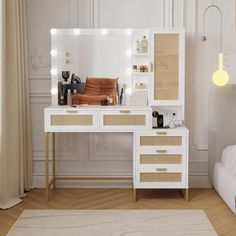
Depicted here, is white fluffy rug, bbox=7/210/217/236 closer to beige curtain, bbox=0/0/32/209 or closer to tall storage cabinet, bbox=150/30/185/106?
beige curtain, bbox=0/0/32/209

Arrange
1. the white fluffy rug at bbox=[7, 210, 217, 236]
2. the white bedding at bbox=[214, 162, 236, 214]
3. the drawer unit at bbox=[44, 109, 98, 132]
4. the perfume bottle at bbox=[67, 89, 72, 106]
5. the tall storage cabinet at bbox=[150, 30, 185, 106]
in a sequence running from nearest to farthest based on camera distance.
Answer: the white fluffy rug at bbox=[7, 210, 217, 236], the white bedding at bbox=[214, 162, 236, 214], the drawer unit at bbox=[44, 109, 98, 132], the tall storage cabinet at bbox=[150, 30, 185, 106], the perfume bottle at bbox=[67, 89, 72, 106]

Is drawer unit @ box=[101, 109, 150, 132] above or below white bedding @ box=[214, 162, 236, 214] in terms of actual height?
above

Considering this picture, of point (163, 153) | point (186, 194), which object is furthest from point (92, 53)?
point (186, 194)

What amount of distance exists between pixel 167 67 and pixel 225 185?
4.08 ft

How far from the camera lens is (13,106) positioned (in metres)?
4.61

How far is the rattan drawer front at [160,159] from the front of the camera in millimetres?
4598

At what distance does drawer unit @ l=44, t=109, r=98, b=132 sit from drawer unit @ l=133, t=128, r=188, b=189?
44 cm

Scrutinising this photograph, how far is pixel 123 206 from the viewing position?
4465 millimetres

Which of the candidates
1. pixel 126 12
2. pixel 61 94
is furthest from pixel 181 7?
pixel 61 94

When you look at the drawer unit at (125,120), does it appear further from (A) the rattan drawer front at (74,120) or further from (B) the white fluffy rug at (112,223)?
(B) the white fluffy rug at (112,223)

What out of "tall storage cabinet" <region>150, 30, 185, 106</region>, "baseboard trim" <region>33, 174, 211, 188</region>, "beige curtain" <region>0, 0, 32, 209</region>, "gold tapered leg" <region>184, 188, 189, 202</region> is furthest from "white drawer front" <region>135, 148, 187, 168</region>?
"beige curtain" <region>0, 0, 32, 209</region>

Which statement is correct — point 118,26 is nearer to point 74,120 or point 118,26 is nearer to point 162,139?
point 74,120

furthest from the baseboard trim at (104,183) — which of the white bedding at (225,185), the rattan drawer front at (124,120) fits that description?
the rattan drawer front at (124,120)

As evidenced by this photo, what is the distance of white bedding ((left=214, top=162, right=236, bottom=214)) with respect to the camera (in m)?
4.15
